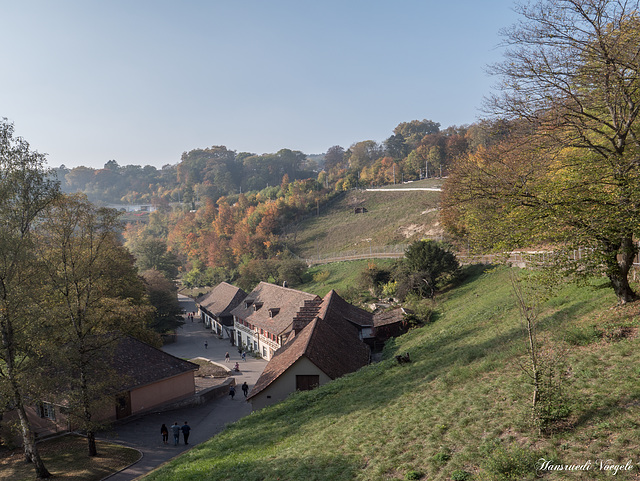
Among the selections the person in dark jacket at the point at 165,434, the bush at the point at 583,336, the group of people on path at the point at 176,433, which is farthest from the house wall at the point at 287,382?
the bush at the point at 583,336

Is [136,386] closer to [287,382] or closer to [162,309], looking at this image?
[287,382]

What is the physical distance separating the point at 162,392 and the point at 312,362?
38.5ft

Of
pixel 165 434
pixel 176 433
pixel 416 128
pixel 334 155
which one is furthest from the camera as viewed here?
pixel 334 155

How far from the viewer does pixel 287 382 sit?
951 inches

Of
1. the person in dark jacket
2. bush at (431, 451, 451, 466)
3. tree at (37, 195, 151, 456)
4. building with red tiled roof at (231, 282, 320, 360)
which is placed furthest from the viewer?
building with red tiled roof at (231, 282, 320, 360)

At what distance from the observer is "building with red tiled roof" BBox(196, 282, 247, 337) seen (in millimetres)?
52281

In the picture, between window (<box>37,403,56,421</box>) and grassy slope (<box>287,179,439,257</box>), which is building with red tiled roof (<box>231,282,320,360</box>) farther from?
grassy slope (<box>287,179,439,257</box>)

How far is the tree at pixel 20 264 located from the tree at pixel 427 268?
28335 millimetres

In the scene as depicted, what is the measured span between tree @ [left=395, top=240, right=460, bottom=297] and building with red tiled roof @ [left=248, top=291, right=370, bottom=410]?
860 centimetres

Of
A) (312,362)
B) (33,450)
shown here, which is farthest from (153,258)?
(33,450)

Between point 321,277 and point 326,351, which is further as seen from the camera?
point 321,277

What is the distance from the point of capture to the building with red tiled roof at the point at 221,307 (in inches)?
2058

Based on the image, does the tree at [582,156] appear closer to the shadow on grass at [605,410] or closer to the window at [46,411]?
the shadow on grass at [605,410]

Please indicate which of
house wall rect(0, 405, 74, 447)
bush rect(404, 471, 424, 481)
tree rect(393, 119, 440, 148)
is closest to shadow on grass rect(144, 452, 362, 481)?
bush rect(404, 471, 424, 481)
